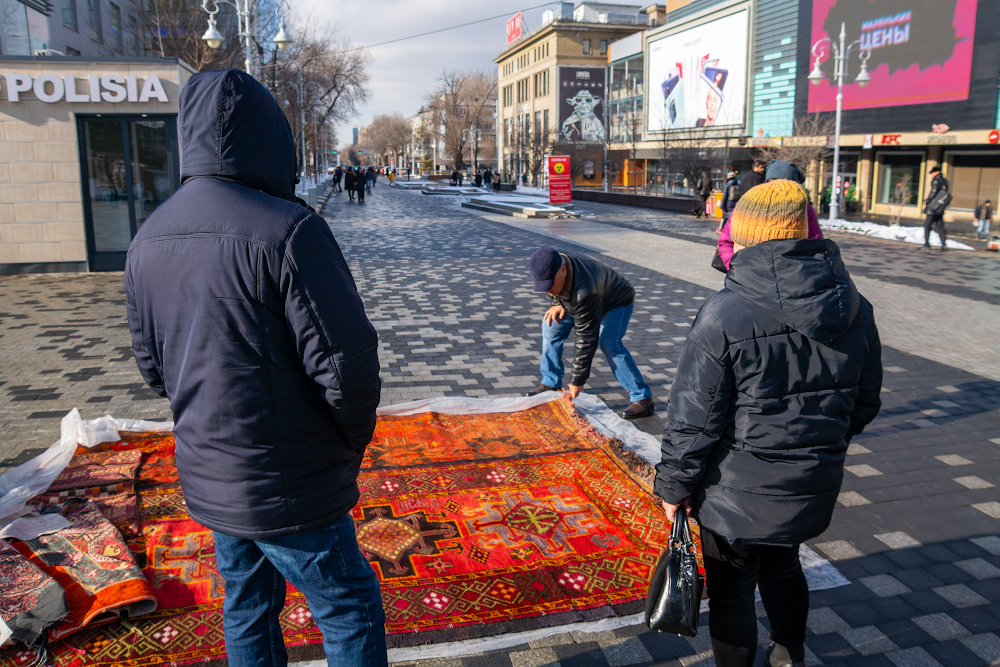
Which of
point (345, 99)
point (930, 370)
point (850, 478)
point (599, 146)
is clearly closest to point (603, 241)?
point (930, 370)

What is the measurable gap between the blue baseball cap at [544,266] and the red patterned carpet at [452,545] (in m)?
1.08

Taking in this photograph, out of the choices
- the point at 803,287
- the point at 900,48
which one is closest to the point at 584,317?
the point at 803,287

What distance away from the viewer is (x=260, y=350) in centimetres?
201

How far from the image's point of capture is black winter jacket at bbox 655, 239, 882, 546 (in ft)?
7.59

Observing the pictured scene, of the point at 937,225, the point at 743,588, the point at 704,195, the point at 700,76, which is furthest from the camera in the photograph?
the point at 700,76

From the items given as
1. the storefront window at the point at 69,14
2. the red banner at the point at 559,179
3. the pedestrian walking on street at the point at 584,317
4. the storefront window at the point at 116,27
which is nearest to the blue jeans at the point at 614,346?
the pedestrian walking on street at the point at 584,317

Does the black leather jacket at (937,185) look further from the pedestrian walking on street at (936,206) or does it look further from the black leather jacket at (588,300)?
the black leather jacket at (588,300)

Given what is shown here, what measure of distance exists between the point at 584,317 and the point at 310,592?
3.48 metres

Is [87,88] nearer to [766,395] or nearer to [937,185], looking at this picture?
[766,395]

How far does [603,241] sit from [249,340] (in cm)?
1745

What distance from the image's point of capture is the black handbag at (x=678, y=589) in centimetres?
255

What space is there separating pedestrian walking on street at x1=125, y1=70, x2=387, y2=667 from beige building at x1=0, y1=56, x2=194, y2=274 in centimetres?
1253

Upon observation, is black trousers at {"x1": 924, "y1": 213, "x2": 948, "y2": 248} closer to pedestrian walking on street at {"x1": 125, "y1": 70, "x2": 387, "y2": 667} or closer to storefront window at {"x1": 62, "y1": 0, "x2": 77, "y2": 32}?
pedestrian walking on street at {"x1": 125, "y1": 70, "x2": 387, "y2": 667}

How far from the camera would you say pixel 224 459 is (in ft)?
6.79
